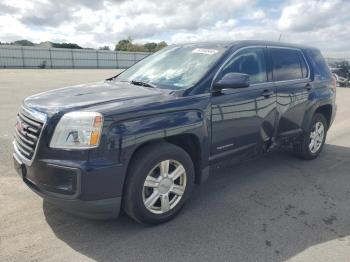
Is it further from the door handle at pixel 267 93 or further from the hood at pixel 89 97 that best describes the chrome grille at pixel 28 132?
the door handle at pixel 267 93

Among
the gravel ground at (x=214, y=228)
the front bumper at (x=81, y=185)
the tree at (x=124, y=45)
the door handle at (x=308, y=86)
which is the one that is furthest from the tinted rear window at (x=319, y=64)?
the tree at (x=124, y=45)

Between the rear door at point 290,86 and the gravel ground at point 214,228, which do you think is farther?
the rear door at point 290,86

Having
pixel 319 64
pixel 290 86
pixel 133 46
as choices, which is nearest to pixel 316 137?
pixel 319 64

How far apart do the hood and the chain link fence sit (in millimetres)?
40874

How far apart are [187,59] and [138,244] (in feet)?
7.47

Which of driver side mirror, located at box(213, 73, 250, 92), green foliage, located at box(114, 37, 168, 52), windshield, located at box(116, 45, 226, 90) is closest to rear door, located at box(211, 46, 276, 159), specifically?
Answer: driver side mirror, located at box(213, 73, 250, 92)

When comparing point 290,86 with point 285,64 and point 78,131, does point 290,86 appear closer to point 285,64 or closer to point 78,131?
point 285,64

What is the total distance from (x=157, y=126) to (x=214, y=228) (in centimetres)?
120

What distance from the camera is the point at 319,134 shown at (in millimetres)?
6188

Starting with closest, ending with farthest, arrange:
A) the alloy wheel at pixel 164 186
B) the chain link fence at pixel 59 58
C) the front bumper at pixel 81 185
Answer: the front bumper at pixel 81 185 < the alloy wheel at pixel 164 186 < the chain link fence at pixel 59 58

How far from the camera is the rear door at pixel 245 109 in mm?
4145

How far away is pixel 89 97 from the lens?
12.1 ft

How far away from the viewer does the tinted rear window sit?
19.5 ft

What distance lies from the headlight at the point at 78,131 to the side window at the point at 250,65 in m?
1.74
